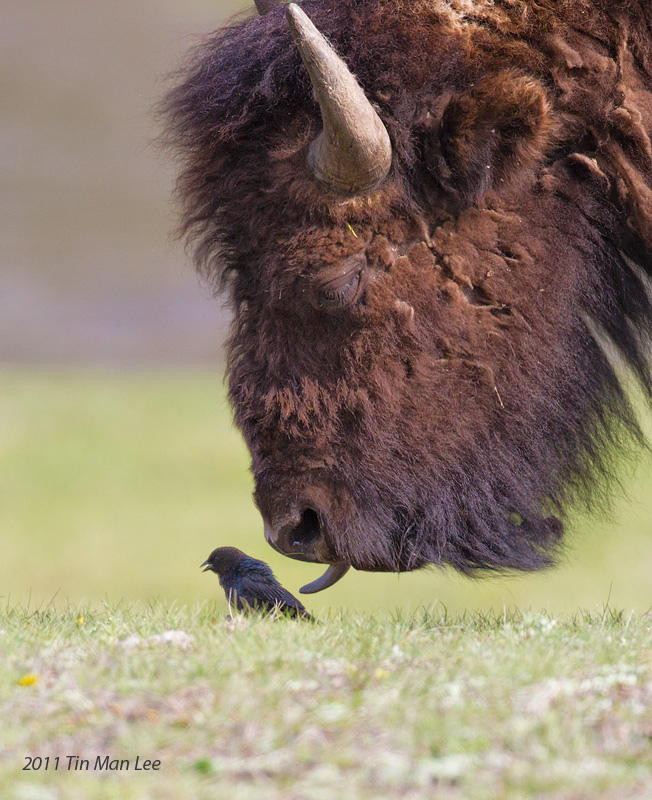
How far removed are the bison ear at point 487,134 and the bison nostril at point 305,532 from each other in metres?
1.39

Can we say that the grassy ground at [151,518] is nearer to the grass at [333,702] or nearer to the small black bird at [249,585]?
the small black bird at [249,585]

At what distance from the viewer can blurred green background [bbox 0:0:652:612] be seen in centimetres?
1783

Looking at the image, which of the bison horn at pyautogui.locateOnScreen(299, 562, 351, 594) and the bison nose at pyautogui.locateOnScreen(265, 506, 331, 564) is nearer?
the bison nose at pyautogui.locateOnScreen(265, 506, 331, 564)

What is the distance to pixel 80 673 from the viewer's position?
4246 mm

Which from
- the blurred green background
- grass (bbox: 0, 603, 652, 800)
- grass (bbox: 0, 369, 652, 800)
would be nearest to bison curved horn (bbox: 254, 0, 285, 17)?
the blurred green background

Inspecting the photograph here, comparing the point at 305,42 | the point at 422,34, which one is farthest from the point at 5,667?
the point at 422,34

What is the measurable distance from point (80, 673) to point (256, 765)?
40.2 inches

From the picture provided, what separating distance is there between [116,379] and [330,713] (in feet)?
118

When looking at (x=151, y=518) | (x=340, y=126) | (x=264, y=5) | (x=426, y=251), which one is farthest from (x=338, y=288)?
(x=151, y=518)

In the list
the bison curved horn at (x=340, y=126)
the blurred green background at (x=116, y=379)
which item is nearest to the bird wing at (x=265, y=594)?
the blurred green background at (x=116, y=379)

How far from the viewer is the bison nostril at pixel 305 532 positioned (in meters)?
5.46

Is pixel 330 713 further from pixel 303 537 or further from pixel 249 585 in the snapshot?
pixel 249 585

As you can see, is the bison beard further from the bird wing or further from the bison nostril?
the bird wing

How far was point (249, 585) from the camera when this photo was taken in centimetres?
599
